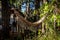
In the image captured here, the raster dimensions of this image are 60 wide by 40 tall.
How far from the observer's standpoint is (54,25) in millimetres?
2932

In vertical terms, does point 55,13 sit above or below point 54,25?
above

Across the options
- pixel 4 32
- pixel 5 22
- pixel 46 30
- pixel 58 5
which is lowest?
pixel 4 32

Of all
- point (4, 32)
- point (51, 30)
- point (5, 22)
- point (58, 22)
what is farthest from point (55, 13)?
point (4, 32)

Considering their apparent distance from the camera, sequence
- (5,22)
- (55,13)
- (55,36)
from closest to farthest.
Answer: (55,13) < (55,36) < (5,22)

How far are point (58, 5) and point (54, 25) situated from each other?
0.32 metres

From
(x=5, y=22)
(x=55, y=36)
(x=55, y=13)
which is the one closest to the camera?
(x=55, y=13)

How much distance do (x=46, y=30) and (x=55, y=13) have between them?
0.45m

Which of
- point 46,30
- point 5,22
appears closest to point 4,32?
point 5,22

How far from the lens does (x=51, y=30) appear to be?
3016 mm

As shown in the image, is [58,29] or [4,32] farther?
[4,32]

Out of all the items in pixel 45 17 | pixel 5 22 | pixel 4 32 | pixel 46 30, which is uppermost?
pixel 45 17

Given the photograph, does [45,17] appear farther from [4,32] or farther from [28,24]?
[4,32]

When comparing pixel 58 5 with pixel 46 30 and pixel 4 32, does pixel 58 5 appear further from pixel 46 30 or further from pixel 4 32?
pixel 4 32

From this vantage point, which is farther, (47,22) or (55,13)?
(47,22)
